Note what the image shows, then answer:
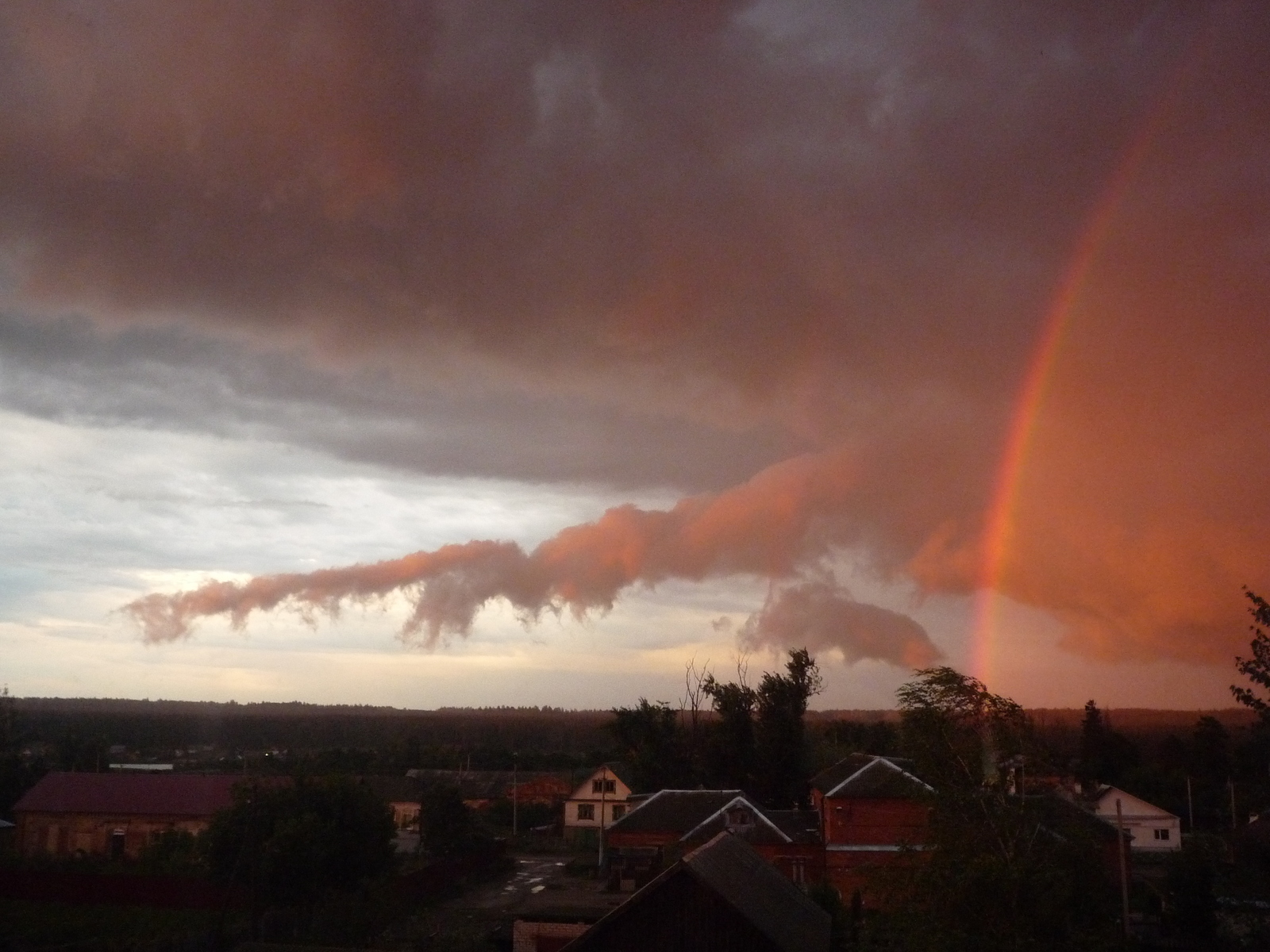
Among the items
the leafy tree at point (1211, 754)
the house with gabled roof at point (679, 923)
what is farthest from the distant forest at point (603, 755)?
the house with gabled roof at point (679, 923)

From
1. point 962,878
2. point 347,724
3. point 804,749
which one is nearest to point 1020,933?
point 962,878

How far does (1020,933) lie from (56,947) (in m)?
26.8

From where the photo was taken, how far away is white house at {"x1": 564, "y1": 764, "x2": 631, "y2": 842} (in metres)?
66.7

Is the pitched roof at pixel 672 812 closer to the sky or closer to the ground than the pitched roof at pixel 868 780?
closer to the ground

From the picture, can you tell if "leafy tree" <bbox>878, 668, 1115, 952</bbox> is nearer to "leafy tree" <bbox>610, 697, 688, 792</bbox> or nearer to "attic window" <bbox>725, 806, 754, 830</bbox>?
"attic window" <bbox>725, 806, 754, 830</bbox>

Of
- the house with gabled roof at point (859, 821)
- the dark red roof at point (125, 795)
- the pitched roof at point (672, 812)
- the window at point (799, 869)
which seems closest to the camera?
the house with gabled roof at point (859, 821)

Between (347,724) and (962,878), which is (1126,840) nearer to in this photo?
(962,878)

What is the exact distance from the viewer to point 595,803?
6750 centimetres

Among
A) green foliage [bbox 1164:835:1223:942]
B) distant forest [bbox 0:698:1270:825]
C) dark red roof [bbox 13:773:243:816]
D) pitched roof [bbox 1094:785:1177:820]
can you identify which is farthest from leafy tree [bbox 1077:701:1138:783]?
dark red roof [bbox 13:773:243:816]

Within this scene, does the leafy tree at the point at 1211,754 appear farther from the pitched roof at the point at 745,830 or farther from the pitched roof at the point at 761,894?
the pitched roof at the point at 761,894

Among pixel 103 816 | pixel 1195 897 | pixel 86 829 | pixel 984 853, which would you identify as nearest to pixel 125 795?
pixel 103 816

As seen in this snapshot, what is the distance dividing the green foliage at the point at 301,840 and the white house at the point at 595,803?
33780mm

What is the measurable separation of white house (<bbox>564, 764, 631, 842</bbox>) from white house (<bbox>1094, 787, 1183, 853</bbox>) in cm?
2929

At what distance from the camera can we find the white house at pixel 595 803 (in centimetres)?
6669
